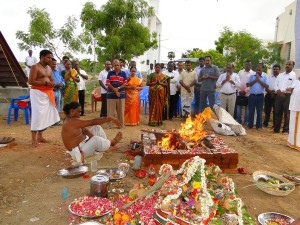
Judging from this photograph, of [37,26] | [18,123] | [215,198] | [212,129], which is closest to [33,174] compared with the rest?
[215,198]

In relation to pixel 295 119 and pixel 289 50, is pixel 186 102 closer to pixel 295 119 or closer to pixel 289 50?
pixel 295 119

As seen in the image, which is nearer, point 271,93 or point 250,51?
point 271,93

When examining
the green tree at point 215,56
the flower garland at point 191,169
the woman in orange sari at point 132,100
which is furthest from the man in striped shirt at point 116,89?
the green tree at point 215,56

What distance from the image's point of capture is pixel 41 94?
6324 millimetres

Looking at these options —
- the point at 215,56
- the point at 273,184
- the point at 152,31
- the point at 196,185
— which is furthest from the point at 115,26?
the point at 215,56

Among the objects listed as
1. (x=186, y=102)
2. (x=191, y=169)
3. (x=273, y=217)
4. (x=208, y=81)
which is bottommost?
(x=273, y=217)

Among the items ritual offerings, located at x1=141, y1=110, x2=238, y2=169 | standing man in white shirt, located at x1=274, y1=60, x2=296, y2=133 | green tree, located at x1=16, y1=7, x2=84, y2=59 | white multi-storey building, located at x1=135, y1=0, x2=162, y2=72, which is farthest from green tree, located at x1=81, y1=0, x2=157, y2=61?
white multi-storey building, located at x1=135, y1=0, x2=162, y2=72

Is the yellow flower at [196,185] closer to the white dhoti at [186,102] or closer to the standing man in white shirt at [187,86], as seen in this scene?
the standing man in white shirt at [187,86]

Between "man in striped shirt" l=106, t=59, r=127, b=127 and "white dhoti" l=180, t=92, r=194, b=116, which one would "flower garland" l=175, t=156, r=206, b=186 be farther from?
"white dhoti" l=180, t=92, r=194, b=116

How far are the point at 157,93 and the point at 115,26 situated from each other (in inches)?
299

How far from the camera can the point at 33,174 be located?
16.3 ft

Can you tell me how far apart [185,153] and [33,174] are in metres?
2.70

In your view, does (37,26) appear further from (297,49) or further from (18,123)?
(297,49)

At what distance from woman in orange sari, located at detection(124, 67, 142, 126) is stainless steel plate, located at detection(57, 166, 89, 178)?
13.8 ft
